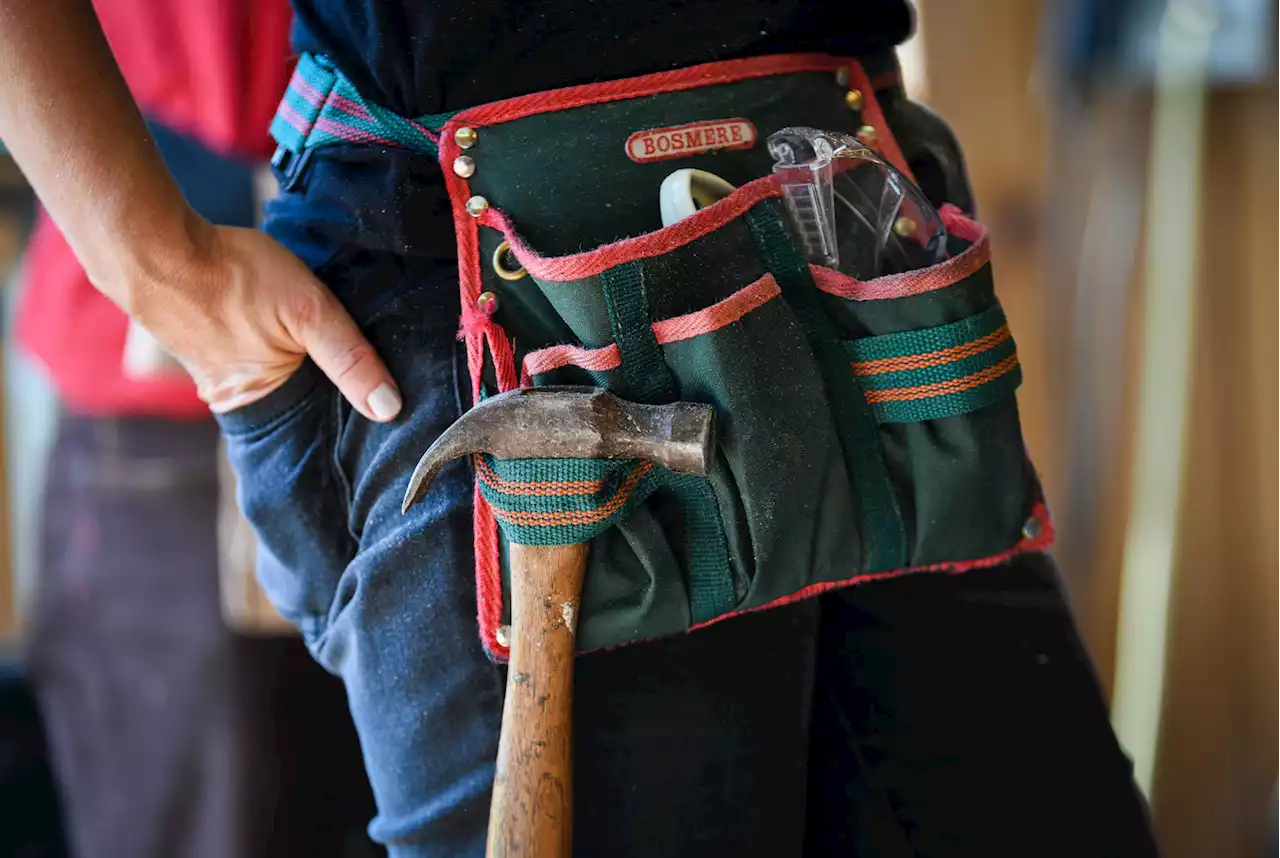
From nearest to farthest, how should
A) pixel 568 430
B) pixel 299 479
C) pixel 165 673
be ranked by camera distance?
1. pixel 568 430
2. pixel 299 479
3. pixel 165 673

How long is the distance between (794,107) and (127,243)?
435 millimetres

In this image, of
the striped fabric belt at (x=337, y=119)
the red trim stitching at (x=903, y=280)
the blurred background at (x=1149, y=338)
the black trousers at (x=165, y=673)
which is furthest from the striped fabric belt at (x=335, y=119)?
the blurred background at (x=1149, y=338)

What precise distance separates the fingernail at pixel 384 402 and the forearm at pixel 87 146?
149 millimetres

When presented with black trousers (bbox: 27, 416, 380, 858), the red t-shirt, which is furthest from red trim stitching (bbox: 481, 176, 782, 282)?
black trousers (bbox: 27, 416, 380, 858)

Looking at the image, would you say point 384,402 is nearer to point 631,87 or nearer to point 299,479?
point 299,479

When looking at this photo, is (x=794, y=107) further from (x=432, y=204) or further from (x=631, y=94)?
(x=432, y=204)

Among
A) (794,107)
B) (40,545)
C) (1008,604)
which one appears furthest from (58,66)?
(40,545)

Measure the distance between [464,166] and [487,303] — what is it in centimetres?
9

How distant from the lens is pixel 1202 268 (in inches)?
74.6

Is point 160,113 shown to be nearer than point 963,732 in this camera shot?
No

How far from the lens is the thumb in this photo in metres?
0.66

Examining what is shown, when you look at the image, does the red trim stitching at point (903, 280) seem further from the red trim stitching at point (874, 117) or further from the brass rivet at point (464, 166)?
the brass rivet at point (464, 166)

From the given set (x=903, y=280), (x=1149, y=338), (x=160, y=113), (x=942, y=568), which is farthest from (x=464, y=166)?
(x=1149, y=338)

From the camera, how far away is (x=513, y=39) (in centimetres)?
64
